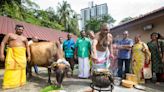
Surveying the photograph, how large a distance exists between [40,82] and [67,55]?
1.72 m

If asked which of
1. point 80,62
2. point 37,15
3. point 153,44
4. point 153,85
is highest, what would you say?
point 37,15

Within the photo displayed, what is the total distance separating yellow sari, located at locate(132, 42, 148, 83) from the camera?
8.98 metres

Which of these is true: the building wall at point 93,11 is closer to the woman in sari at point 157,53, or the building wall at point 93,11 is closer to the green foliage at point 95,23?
the green foliage at point 95,23

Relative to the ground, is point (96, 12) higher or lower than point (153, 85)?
higher

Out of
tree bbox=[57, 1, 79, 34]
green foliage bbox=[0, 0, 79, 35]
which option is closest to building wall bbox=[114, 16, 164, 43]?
green foliage bbox=[0, 0, 79, 35]

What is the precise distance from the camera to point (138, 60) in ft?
29.6

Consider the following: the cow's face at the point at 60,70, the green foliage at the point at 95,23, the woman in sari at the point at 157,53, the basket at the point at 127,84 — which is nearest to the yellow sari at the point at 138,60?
the woman in sari at the point at 157,53

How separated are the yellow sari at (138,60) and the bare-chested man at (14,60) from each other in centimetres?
381

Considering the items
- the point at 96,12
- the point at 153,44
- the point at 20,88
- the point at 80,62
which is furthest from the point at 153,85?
the point at 96,12

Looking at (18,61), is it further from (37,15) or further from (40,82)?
(37,15)

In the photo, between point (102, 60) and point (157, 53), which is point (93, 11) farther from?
point (102, 60)

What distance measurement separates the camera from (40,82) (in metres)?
8.05

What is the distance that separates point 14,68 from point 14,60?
0.22 m

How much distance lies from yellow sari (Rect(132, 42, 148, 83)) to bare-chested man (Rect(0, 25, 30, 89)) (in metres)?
3.81
